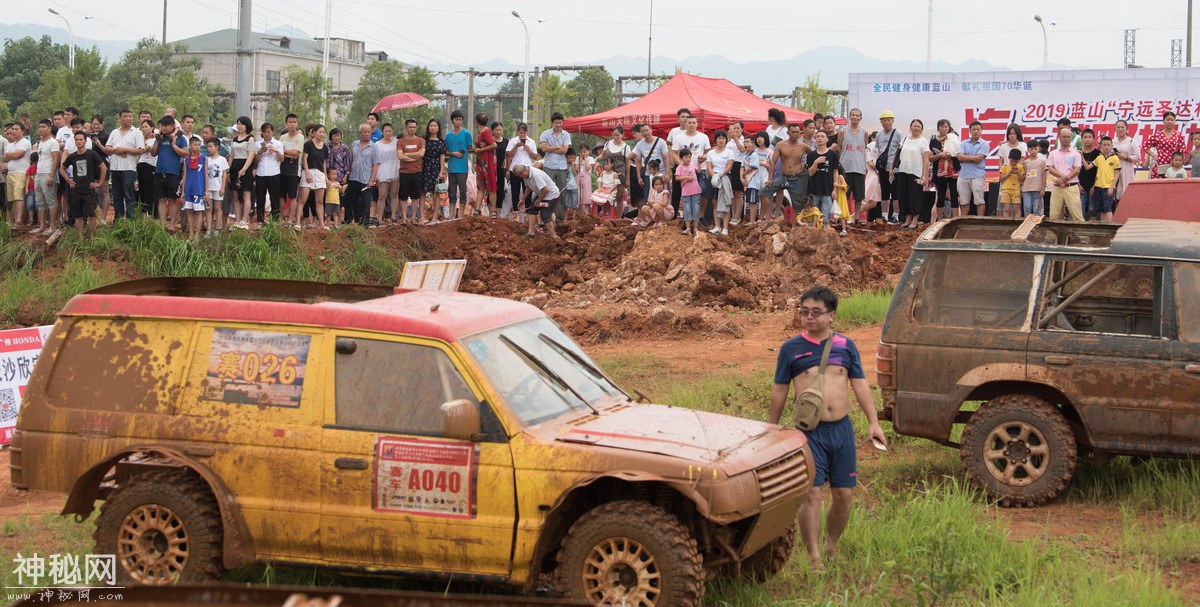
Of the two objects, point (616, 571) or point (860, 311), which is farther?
point (860, 311)

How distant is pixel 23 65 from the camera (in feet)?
265

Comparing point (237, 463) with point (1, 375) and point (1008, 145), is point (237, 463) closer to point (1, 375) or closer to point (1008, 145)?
point (1, 375)

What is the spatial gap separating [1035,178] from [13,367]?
47.3ft

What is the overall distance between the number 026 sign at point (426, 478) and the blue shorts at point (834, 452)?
2223mm

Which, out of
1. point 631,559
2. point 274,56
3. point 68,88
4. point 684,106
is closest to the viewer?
point 631,559

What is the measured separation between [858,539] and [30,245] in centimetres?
1567

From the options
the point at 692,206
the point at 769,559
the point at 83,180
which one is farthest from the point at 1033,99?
the point at 769,559

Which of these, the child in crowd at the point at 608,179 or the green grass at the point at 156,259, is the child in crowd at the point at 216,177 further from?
the child in crowd at the point at 608,179

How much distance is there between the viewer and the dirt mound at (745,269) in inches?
754

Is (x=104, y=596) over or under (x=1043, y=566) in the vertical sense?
over

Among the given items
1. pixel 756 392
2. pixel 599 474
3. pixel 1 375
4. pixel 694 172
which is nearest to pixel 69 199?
pixel 1 375

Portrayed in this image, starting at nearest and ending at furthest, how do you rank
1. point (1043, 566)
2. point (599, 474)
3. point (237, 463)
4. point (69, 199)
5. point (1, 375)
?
point (599, 474)
point (237, 463)
point (1043, 566)
point (1, 375)
point (69, 199)

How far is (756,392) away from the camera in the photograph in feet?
39.9

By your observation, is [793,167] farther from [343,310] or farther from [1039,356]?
[343,310]
